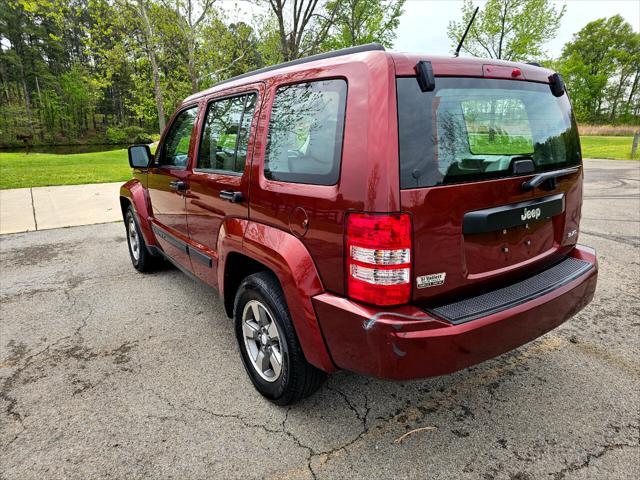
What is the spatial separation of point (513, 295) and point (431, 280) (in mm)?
534

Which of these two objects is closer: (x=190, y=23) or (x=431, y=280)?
(x=431, y=280)

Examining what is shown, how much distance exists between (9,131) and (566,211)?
195 feet

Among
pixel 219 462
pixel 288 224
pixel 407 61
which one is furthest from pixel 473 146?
pixel 219 462

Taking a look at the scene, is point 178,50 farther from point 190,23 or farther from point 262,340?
point 262,340

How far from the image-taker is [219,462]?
76.9 inches

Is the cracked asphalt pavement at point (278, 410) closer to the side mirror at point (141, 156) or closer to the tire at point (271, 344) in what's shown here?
the tire at point (271, 344)

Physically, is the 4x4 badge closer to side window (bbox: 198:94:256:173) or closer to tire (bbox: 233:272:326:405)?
tire (bbox: 233:272:326:405)

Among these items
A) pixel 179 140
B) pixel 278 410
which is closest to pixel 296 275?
pixel 278 410

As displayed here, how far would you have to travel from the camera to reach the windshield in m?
1.69

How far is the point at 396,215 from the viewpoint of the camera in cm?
164

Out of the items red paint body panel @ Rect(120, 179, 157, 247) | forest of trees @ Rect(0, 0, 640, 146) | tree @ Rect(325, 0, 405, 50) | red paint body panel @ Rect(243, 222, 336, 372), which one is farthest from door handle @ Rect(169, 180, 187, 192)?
tree @ Rect(325, 0, 405, 50)

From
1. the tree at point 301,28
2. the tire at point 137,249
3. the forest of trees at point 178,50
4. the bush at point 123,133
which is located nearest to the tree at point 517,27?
the forest of trees at point 178,50

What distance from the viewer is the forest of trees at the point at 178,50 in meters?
15.0

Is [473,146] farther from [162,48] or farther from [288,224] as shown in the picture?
[162,48]
